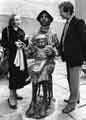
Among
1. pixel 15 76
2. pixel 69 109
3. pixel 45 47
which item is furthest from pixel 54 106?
pixel 45 47

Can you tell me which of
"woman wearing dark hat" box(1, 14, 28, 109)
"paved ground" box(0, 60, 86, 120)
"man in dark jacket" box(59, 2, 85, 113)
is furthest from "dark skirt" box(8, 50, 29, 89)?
"man in dark jacket" box(59, 2, 85, 113)

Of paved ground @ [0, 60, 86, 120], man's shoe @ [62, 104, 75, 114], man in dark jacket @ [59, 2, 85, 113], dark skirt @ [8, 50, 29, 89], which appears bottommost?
paved ground @ [0, 60, 86, 120]

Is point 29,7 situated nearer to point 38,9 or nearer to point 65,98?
point 38,9

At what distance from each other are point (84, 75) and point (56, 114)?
6.44ft

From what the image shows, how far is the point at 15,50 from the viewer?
2.19 meters

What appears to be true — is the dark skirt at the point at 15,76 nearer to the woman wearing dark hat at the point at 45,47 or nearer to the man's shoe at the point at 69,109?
the woman wearing dark hat at the point at 45,47

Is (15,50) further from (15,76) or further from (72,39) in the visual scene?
(72,39)

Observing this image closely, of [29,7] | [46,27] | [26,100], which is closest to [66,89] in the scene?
[26,100]

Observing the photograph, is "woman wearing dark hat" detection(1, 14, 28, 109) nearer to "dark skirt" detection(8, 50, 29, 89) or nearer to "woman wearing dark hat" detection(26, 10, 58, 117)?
"dark skirt" detection(8, 50, 29, 89)

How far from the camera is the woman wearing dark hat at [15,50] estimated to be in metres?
2.16

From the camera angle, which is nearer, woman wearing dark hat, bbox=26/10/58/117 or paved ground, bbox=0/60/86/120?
woman wearing dark hat, bbox=26/10/58/117

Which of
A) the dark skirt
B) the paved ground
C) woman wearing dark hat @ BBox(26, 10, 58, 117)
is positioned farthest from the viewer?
the dark skirt

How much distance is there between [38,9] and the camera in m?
5.54

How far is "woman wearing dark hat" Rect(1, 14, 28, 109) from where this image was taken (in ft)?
7.08
